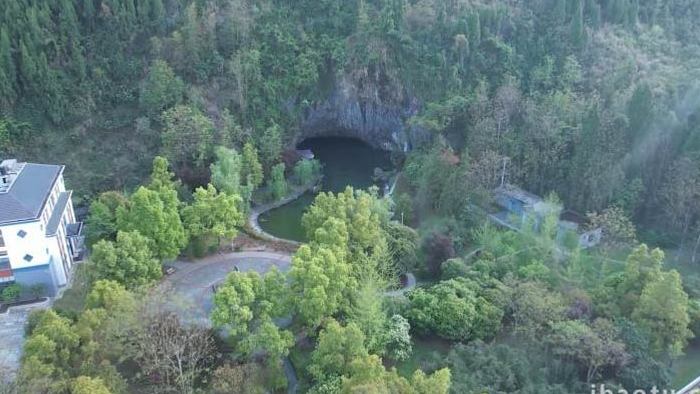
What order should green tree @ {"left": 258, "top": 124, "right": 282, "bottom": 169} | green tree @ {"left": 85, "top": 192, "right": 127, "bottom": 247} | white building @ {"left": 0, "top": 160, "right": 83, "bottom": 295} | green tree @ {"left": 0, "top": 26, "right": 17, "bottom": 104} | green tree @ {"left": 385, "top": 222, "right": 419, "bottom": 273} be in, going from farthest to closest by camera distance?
Answer: green tree @ {"left": 258, "top": 124, "right": 282, "bottom": 169} < green tree @ {"left": 0, "top": 26, "right": 17, "bottom": 104} < green tree @ {"left": 85, "top": 192, "right": 127, "bottom": 247} < green tree @ {"left": 385, "top": 222, "right": 419, "bottom": 273} < white building @ {"left": 0, "top": 160, "right": 83, "bottom": 295}

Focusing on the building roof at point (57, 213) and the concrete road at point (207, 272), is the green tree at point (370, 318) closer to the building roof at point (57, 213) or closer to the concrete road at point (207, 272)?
the concrete road at point (207, 272)

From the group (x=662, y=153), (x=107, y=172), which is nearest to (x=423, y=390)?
(x=662, y=153)

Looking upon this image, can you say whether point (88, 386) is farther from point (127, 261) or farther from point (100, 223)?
point (100, 223)

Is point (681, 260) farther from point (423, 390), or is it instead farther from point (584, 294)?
point (423, 390)

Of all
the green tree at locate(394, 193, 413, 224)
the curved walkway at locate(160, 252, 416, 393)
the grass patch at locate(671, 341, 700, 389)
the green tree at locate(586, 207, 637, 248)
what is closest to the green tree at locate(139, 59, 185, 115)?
the curved walkway at locate(160, 252, 416, 393)

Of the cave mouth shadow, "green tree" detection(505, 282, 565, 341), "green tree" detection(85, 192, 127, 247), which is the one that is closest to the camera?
"green tree" detection(505, 282, 565, 341)

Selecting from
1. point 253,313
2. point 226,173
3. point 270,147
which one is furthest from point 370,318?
point 270,147

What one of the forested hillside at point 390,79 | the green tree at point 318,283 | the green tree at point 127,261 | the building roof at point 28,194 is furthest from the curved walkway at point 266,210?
the building roof at point 28,194

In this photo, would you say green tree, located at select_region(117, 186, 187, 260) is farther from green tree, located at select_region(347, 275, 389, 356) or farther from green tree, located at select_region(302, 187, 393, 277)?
green tree, located at select_region(347, 275, 389, 356)
